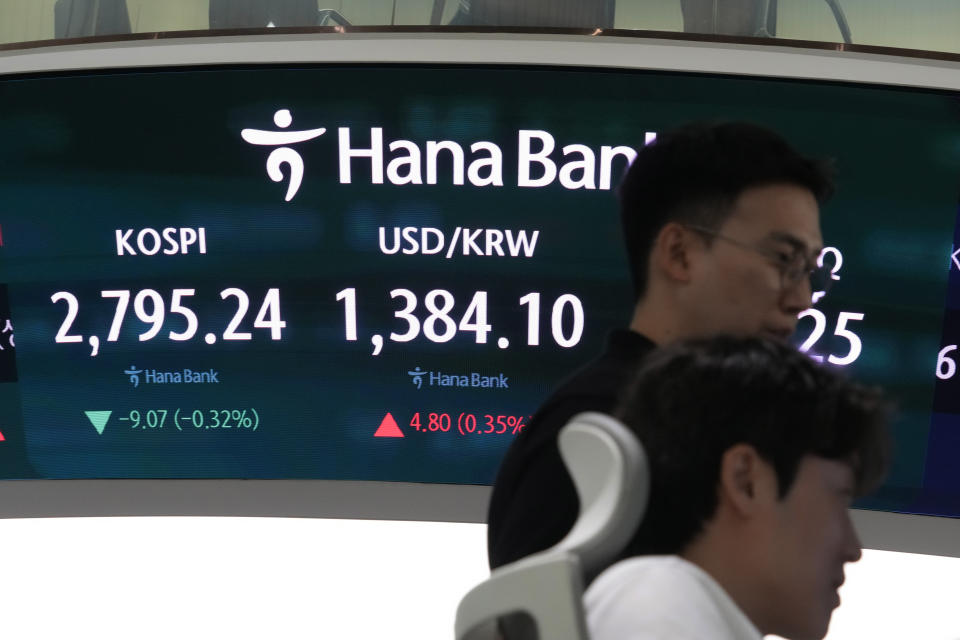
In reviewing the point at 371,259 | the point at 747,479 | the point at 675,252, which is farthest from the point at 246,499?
the point at 747,479

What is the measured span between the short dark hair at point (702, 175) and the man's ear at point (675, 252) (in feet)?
0.05

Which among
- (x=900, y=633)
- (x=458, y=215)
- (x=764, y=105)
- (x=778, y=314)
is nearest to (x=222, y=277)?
(x=458, y=215)

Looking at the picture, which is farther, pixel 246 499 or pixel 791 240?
pixel 246 499

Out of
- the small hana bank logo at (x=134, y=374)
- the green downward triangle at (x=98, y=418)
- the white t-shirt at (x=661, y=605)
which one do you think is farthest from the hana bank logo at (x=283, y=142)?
the white t-shirt at (x=661, y=605)

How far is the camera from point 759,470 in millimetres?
822

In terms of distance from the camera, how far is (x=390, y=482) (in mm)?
3826

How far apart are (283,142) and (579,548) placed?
317cm

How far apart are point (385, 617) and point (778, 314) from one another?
2.32m

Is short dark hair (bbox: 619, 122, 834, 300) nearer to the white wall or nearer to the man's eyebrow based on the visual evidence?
the man's eyebrow

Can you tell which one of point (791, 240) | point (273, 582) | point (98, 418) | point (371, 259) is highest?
point (791, 240)

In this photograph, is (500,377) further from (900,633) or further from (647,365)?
(647,365)

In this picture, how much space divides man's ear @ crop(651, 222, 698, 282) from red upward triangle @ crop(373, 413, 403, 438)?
2548 millimetres

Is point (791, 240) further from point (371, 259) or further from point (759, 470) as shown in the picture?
point (371, 259)

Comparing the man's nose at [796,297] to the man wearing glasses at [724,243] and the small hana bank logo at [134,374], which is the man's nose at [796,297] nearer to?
the man wearing glasses at [724,243]
